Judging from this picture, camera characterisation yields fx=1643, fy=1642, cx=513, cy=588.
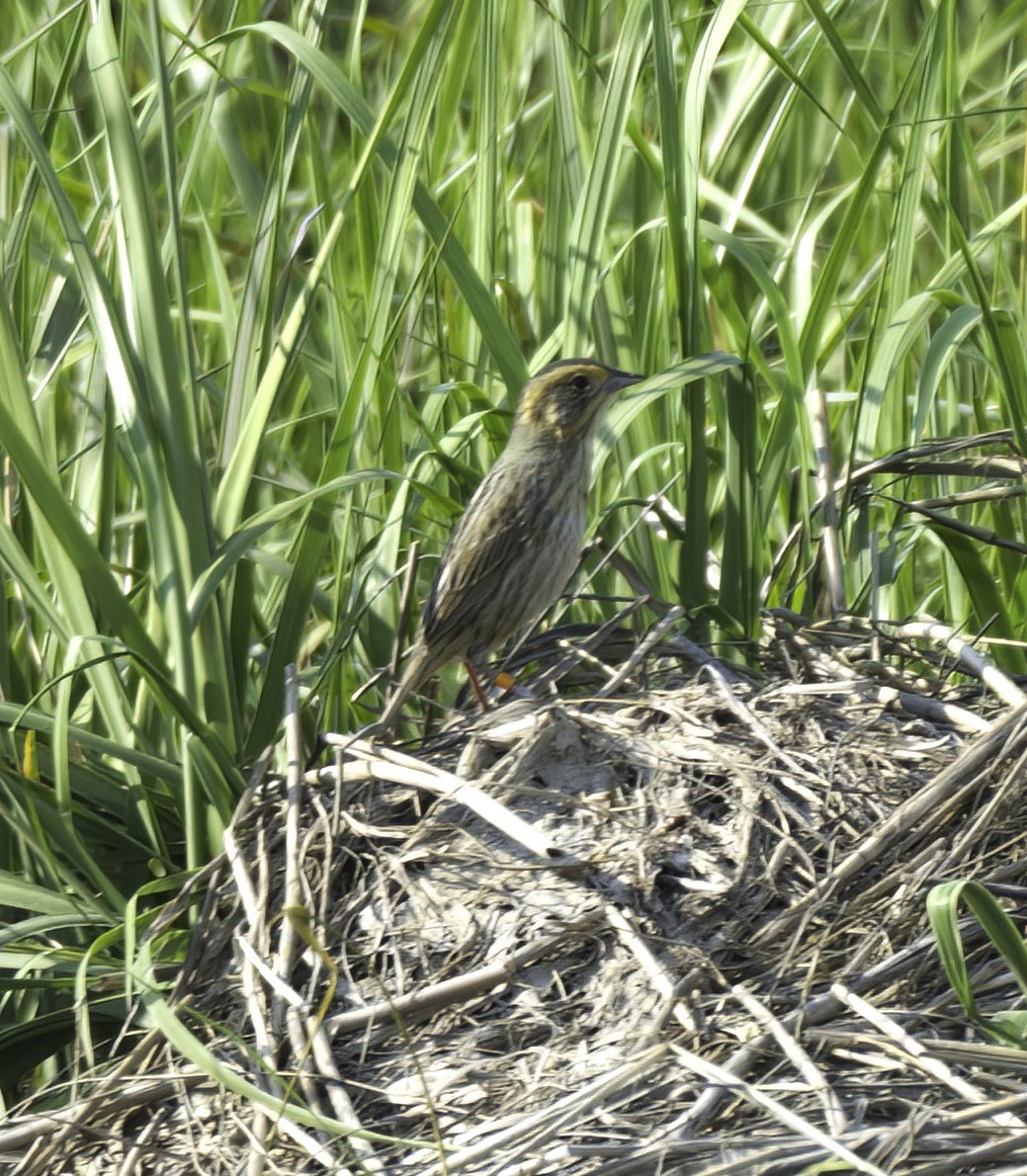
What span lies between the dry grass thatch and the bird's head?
90 centimetres

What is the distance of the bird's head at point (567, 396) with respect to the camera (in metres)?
3.94

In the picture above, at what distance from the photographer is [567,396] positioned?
3.99m

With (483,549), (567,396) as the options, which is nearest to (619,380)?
(567,396)

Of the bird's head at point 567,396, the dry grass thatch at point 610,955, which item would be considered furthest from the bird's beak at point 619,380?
the dry grass thatch at point 610,955

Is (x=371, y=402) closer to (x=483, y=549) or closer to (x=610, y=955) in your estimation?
(x=483, y=549)

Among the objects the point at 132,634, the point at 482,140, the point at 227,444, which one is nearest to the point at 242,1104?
the point at 132,634

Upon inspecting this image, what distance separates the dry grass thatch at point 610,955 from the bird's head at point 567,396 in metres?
0.90

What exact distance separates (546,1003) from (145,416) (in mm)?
1524

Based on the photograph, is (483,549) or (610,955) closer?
(610,955)

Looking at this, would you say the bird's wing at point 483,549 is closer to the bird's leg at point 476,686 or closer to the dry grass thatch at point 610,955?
the bird's leg at point 476,686

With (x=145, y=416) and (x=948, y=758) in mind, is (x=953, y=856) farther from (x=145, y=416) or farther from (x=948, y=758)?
(x=145, y=416)

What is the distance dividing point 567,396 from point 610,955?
5.44ft

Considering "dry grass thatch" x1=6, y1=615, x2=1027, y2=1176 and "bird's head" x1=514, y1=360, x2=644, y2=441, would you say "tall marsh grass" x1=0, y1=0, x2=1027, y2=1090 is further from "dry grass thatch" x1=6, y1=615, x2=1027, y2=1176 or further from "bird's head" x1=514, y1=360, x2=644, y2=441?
"dry grass thatch" x1=6, y1=615, x2=1027, y2=1176

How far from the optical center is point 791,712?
3.21 m
